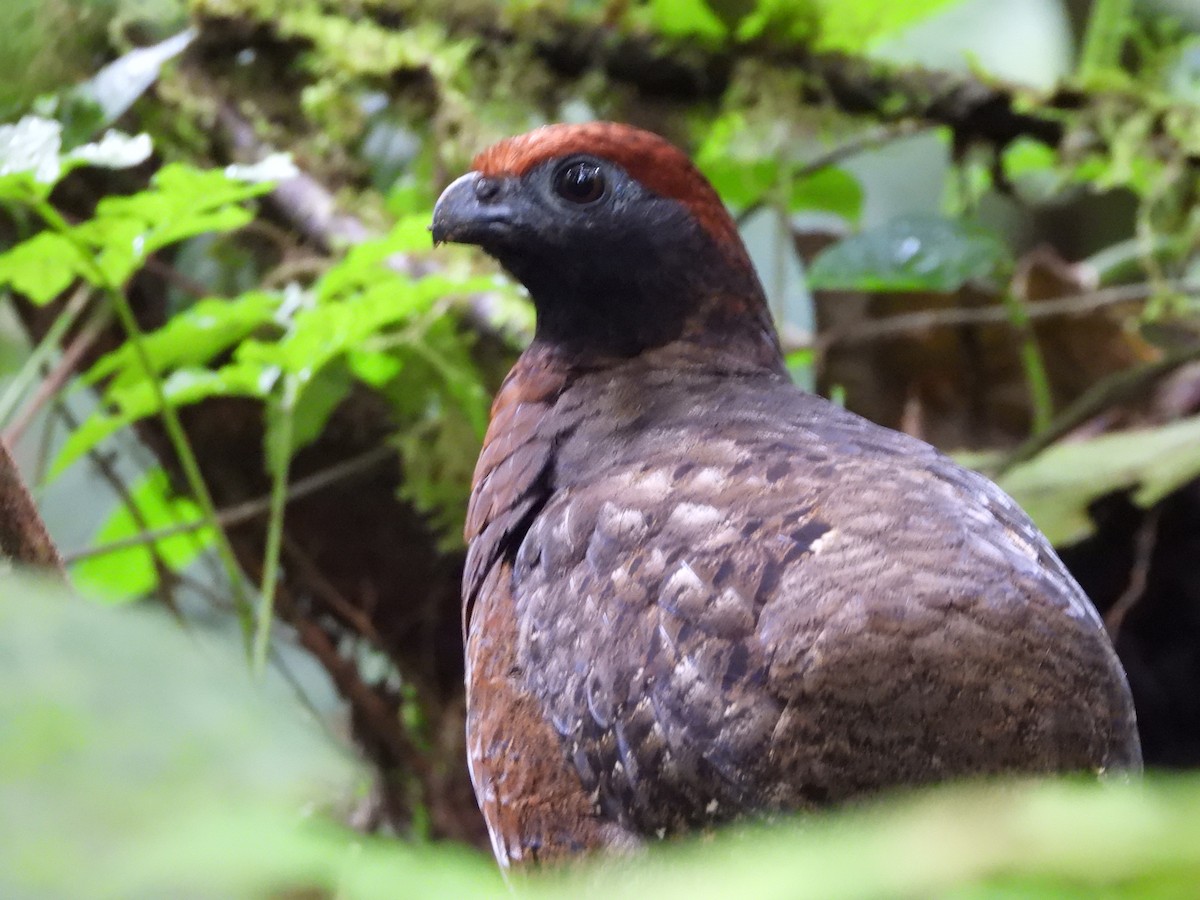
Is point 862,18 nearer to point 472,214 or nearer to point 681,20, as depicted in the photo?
point 681,20

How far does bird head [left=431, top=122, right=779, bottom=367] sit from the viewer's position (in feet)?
5.23

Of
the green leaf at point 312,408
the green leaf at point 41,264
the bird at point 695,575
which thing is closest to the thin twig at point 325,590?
the green leaf at point 312,408

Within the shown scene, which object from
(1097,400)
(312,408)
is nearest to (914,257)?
(1097,400)

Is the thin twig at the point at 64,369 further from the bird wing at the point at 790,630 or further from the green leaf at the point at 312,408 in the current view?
the bird wing at the point at 790,630

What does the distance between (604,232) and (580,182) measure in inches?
3.1

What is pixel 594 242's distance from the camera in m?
1.60

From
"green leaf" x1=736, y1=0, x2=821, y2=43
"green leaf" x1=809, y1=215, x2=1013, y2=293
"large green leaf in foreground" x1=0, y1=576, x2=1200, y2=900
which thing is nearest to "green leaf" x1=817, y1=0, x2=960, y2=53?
"green leaf" x1=736, y1=0, x2=821, y2=43

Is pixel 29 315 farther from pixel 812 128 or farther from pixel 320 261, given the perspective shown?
pixel 812 128

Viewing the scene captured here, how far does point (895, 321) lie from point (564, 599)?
183 cm

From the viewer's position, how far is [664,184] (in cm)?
161

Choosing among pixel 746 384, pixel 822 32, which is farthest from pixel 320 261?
pixel 822 32

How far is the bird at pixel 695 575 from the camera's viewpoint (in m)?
1.01

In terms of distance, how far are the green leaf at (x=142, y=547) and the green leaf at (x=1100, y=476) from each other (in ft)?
6.18

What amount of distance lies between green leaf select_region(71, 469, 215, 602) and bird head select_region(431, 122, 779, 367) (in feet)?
4.55
